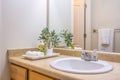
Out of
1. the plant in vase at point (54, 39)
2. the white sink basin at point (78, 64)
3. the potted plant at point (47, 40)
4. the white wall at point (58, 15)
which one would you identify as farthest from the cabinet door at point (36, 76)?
the white wall at point (58, 15)

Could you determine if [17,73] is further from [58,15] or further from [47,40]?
[58,15]

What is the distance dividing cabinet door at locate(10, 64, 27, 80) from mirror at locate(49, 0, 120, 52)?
702 millimetres

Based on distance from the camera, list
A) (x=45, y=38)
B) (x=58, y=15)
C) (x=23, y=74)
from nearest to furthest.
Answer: (x=23, y=74)
(x=45, y=38)
(x=58, y=15)

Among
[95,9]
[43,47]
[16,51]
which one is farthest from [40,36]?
[95,9]

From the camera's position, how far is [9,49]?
1.63m

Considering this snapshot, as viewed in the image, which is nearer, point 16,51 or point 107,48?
point 107,48

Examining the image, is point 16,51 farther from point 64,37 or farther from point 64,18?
→ point 64,18

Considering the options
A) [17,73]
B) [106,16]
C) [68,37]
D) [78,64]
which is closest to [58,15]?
[68,37]

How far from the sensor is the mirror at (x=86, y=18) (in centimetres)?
146

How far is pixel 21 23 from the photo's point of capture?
173cm

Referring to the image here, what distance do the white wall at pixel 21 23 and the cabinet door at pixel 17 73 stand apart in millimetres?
76

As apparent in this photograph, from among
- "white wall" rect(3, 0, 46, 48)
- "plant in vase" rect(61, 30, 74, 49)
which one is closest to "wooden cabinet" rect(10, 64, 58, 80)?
"white wall" rect(3, 0, 46, 48)

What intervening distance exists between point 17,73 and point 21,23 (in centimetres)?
57

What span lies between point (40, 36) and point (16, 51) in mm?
363
